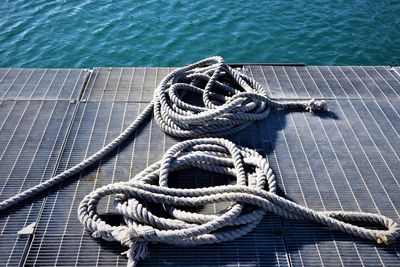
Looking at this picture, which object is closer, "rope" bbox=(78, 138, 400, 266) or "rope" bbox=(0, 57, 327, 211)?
"rope" bbox=(78, 138, 400, 266)

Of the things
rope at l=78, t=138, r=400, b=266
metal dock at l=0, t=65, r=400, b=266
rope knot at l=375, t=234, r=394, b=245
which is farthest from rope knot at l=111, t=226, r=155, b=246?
rope knot at l=375, t=234, r=394, b=245

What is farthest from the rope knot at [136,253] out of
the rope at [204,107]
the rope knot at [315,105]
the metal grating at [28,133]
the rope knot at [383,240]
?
the rope knot at [315,105]

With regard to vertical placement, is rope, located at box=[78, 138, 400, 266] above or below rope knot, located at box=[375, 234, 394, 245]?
above

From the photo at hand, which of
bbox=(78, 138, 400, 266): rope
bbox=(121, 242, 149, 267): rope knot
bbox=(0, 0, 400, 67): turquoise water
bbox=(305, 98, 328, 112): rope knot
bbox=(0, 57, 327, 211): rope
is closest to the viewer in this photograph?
bbox=(121, 242, 149, 267): rope knot

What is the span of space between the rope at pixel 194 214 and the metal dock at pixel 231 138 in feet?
0.45

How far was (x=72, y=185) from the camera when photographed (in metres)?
5.09

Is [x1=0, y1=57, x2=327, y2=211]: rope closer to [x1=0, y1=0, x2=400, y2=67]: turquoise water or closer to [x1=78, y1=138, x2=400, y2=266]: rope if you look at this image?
[x1=78, y1=138, x2=400, y2=266]: rope

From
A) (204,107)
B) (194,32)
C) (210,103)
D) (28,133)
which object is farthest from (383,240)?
(194,32)

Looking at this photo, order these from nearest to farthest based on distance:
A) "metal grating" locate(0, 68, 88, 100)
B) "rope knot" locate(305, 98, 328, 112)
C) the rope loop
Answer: the rope loop → "rope knot" locate(305, 98, 328, 112) → "metal grating" locate(0, 68, 88, 100)

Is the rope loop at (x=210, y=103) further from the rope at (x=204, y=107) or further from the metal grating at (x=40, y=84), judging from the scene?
the metal grating at (x=40, y=84)

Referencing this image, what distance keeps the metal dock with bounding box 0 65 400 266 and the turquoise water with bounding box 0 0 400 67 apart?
3.38m

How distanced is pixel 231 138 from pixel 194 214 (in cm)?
166

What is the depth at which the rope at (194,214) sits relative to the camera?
14.1 ft

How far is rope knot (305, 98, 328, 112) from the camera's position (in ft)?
20.5
